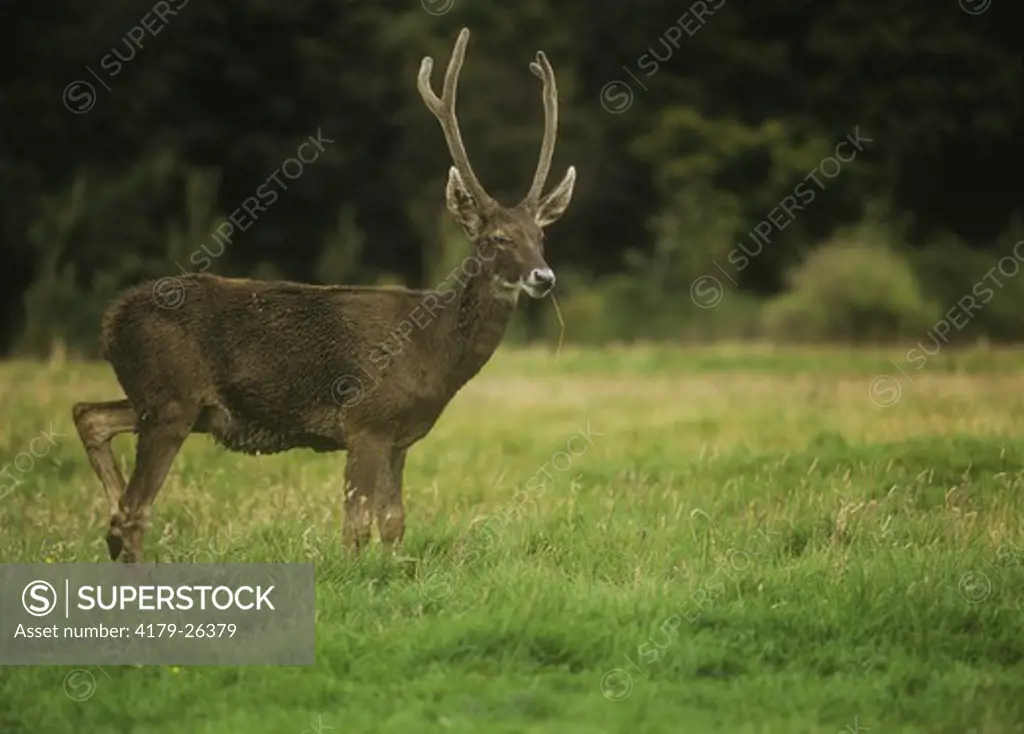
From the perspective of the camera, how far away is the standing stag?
973 centimetres

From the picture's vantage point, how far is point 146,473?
9.71 m

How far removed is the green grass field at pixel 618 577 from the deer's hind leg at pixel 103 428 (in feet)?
1.62

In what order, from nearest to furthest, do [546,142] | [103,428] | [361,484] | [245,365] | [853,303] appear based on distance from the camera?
[361,484]
[245,365]
[103,428]
[546,142]
[853,303]

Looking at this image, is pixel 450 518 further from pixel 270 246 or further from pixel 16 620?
pixel 270 246

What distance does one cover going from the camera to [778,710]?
7543 mm

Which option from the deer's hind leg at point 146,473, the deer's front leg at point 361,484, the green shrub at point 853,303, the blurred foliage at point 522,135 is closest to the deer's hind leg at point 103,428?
the deer's hind leg at point 146,473

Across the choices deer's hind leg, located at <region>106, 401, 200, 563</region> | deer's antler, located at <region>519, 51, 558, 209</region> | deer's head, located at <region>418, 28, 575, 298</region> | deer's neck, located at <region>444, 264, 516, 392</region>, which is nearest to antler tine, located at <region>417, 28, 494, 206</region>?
deer's head, located at <region>418, 28, 575, 298</region>

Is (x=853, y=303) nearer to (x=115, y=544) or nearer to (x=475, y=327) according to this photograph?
(x=475, y=327)

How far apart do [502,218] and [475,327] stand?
659 millimetres

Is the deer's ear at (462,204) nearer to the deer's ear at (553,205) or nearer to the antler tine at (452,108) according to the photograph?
the antler tine at (452,108)

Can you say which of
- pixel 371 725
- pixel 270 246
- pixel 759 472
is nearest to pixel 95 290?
pixel 270 246

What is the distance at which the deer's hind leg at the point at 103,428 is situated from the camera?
10.1 m

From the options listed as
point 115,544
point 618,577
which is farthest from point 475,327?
point 115,544

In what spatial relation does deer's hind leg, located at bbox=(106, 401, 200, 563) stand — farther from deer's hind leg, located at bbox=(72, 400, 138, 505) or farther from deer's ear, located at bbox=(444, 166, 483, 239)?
deer's ear, located at bbox=(444, 166, 483, 239)
